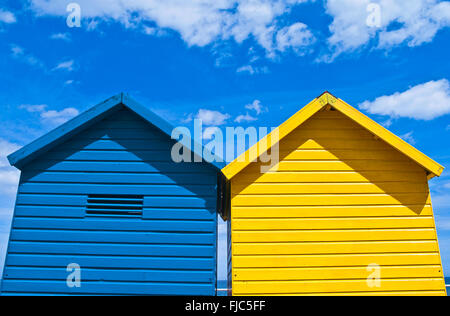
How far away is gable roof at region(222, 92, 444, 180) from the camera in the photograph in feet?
24.1

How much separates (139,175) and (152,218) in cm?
93

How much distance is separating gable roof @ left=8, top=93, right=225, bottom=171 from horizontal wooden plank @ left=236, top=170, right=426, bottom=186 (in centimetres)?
63

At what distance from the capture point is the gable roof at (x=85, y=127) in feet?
24.7

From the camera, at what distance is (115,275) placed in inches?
278

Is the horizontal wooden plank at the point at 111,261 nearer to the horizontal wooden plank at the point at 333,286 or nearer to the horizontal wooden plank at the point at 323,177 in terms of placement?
the horizontal wooden plank at the point at 333,286

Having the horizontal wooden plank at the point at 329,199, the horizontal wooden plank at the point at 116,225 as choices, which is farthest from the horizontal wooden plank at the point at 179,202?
the horizontal wooden plank at the point at 329,199

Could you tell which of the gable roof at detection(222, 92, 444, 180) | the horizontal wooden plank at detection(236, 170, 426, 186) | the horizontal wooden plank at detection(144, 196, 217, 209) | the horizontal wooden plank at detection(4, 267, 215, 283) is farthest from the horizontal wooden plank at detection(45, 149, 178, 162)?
the horizontal wooden plank at detection(4, 267, 215, 283)

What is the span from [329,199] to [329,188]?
0.73 feet

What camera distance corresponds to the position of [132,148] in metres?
7.83

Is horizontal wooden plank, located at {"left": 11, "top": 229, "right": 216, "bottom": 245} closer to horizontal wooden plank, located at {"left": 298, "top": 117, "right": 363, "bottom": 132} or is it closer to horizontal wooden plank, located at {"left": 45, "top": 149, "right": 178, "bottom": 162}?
horizontal wooden plank, located at {"left": 45, "top": 149, "right": 178, "bottom": 162}

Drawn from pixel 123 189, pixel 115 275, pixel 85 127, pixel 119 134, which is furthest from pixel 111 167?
pixel 115 275

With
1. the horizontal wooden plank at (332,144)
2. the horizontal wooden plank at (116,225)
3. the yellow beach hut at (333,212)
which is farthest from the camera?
the horizontal wooden plank at (332,144)

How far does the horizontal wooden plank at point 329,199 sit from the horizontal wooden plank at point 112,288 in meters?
1.75
